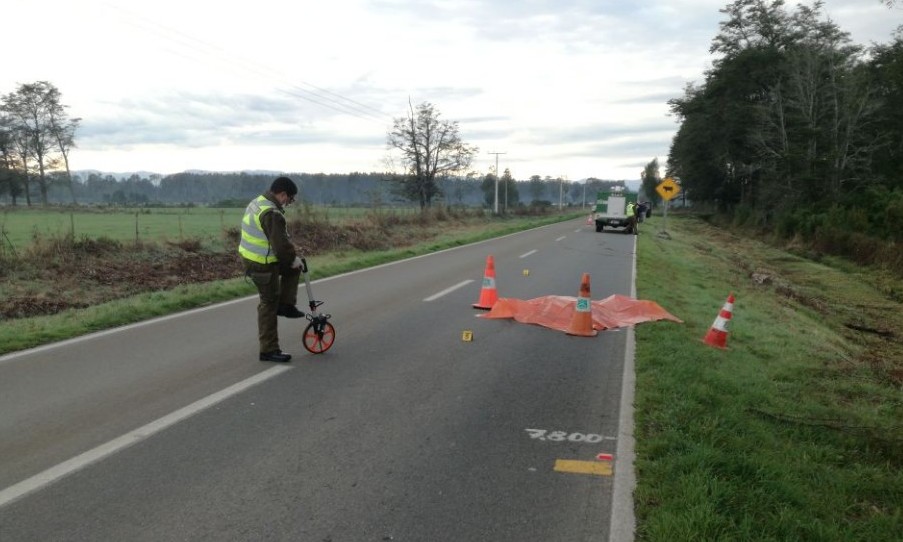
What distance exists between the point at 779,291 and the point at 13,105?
82.0 meters

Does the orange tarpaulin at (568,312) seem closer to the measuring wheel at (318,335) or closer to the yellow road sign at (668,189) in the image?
the measuring wheel at (318,335)

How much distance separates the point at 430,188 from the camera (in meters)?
56.6

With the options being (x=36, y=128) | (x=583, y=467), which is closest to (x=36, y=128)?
(x=36, y=128)

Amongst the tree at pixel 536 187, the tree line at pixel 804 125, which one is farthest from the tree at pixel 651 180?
the tree line at pixel 804 125

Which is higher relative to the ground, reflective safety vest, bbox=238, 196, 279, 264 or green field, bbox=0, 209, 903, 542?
reflective safety vest, bbox=238, 196, 279, 264

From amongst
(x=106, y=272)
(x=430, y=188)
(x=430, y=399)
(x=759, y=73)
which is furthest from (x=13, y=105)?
(x=430, y=399)

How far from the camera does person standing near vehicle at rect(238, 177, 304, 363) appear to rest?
6238 mm

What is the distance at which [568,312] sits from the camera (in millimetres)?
9188

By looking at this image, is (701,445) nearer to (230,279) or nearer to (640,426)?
(640,426)

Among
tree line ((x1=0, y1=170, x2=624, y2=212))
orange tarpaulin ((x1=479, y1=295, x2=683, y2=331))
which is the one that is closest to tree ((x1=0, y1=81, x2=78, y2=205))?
tree line ((x1=0, y1=170, x2=624, y2=212))

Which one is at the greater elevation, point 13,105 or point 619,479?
point 13,105

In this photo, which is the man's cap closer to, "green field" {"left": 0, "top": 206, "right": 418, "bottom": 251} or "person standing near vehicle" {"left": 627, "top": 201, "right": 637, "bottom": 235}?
"green field" {"left": 0, "top": 206, "right": 418, "bottom": 251}

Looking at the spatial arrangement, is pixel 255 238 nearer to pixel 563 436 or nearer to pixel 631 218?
pixel 563 436

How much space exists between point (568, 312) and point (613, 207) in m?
26.9
